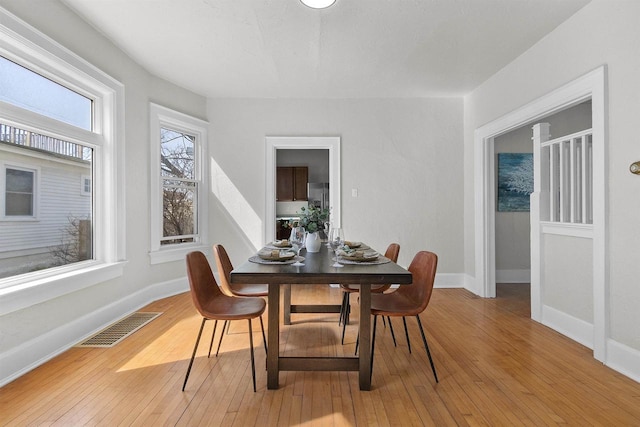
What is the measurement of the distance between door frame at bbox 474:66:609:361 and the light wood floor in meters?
0.50

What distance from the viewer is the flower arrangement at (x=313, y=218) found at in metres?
2.84

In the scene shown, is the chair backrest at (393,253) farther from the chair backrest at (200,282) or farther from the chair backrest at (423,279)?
the chair backrest at (200,282)

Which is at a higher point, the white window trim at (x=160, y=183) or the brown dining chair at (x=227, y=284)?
the white window trim at (x=160, y=183)

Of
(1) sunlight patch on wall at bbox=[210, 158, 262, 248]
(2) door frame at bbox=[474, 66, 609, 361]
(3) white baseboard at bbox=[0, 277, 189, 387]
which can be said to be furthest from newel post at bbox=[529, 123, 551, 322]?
(3) white baseboard at bbox=[0, 277, 189, 387]

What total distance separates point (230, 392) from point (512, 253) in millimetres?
4985

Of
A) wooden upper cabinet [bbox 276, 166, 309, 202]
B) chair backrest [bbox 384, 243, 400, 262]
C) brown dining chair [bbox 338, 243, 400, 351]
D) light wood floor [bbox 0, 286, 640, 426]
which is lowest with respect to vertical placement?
light wood floor [bbox 0, 286, 640, 426]

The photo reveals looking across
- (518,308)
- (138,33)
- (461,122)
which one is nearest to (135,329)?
(138,33)

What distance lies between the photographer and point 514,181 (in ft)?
18.2

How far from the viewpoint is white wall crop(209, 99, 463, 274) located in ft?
17.5

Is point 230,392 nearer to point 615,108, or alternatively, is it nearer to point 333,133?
point 615,108

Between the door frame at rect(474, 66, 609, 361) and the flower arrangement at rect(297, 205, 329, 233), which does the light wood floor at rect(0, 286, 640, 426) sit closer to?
the door frame at rect(474, 66, 609, 361)

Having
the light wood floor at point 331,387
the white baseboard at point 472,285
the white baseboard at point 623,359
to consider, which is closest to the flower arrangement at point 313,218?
the light wood floor at point 331,387

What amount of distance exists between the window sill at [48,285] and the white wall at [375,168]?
Result: 80.2 inches

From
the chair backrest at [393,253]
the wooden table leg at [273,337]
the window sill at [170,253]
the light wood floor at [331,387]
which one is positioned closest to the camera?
the light wood floor at [331,387]
